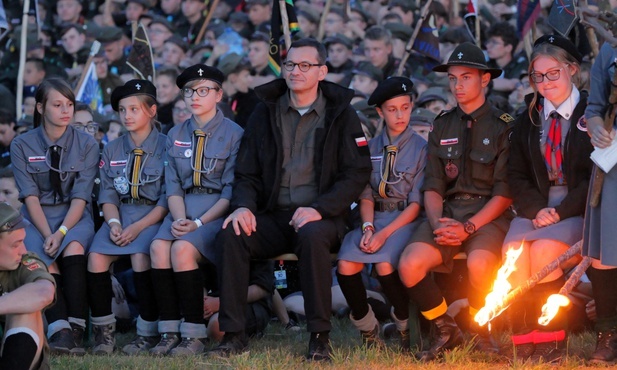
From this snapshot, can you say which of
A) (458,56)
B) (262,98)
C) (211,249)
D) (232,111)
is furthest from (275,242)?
(232,111)

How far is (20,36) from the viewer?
13117 mm

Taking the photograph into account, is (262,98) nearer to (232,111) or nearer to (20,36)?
(232,111)

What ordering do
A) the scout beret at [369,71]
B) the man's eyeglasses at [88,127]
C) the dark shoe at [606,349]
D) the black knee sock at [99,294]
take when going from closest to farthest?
the dark shoe at [606,349]
the black knee sock at [99,294]
the man's eyeglasses at [88,127]
the scout beret at [369,71]

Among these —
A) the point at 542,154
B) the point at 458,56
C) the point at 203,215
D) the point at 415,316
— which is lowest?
the point at 415,316

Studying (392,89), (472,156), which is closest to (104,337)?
(392,89)

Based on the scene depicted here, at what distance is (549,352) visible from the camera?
6.54 m

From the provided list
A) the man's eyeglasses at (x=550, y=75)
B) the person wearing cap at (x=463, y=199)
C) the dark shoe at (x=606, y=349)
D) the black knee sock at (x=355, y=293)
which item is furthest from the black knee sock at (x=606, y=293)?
the black knee sock at (x=355, y=293)

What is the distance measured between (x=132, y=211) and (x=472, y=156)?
2.48 meters

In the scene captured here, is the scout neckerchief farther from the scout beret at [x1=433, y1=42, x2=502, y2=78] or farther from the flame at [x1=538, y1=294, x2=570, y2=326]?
the flame at [x1=538, y1=294, x2=570, y2=326]

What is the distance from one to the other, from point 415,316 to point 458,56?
1.73 m

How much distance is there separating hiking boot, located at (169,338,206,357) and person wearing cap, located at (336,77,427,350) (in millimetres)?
1024

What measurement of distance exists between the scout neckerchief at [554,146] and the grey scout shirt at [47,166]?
129 inches

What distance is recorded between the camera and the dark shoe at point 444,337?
6848 millimetres

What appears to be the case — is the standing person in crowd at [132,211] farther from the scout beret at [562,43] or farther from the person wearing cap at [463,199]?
the scout beret at [562,43]
